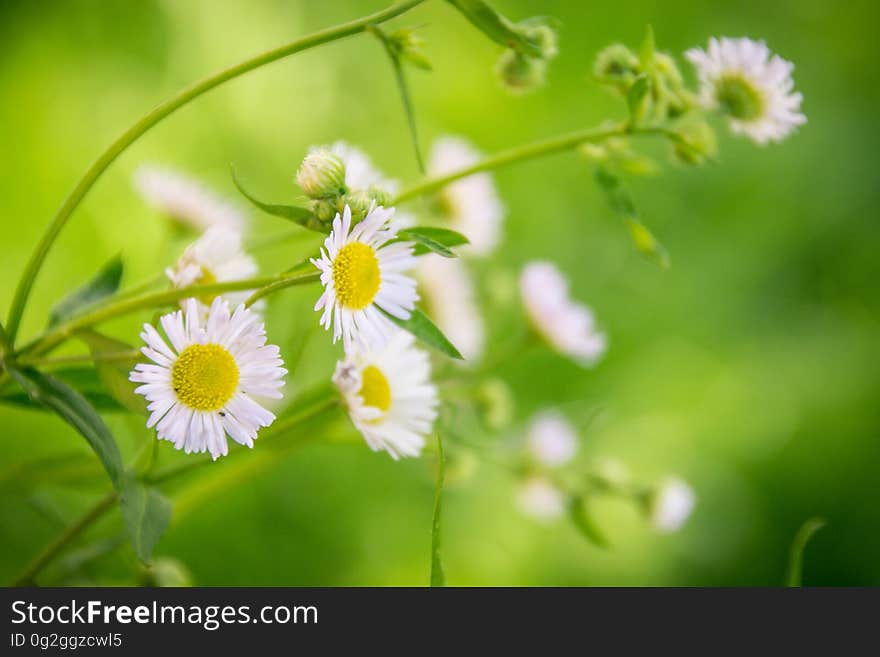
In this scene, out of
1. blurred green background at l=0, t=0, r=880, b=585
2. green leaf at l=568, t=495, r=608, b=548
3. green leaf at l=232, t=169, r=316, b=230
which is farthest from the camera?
blurred green background at l=0, t=0, r=880, b=585

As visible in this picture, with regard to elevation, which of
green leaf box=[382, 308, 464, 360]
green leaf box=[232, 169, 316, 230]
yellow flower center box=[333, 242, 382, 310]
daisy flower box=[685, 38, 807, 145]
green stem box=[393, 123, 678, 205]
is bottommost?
green leaf box=[382, 308, 464, 360]

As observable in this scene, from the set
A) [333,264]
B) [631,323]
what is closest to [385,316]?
[333,264]

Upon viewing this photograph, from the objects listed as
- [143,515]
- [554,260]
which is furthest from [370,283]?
[554,260]

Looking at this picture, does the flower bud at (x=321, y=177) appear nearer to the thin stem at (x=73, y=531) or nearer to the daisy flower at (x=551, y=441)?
the thin stem at (x=73, y=531)

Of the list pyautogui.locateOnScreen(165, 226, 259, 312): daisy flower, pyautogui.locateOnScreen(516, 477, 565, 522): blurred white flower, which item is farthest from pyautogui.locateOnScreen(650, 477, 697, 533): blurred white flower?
pyautogui.locateOnScreen(165, 226, 259, 312): daisy flower

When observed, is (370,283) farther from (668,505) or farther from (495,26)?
(668,505)

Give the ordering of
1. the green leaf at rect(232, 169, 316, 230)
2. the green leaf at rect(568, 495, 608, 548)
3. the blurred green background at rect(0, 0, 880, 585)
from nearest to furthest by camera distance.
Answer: the green leaf at rect(232, 169, 316, 230) < the green leaf at rect(568, 495, 608, 548) < the blurred green background at rect(0, 0, 880, 585)

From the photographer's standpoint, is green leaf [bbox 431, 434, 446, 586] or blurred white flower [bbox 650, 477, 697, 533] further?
blurred white flower [bbox 650, 477, 697, 533]

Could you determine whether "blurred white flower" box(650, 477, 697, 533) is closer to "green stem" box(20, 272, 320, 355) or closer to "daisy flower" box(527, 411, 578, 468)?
"daisy flower" box(527, 411, 578, 468)
